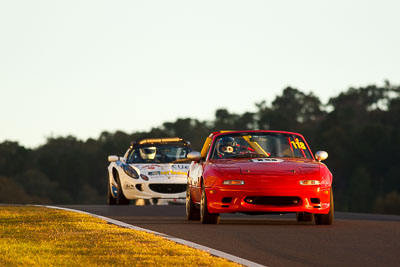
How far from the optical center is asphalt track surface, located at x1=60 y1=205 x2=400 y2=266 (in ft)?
37.6

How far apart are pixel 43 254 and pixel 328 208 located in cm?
567

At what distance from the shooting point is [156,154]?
25.8 metres

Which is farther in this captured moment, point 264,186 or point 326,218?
point 326,218

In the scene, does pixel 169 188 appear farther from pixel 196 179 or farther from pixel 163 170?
pixel 196 179

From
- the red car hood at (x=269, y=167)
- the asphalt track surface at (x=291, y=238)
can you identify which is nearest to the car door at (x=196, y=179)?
the asphalt track surface at (x=291, y=238)

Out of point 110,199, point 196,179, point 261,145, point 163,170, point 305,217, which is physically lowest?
point 110,199

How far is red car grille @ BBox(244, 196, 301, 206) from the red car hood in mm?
351

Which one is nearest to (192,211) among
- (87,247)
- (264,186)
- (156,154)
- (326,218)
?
(264,186)

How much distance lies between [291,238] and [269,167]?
8.14ft

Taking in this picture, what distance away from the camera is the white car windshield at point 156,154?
84.3 ft

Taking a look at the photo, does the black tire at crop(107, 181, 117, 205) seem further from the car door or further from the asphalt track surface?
the car door

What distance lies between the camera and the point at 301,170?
631 inches

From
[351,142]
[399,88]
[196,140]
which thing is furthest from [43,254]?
[196,140]

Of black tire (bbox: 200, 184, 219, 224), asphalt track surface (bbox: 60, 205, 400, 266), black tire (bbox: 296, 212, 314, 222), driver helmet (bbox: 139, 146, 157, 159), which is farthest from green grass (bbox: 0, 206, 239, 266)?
driver helmet (bbox: 139, 146, 157, 159)
